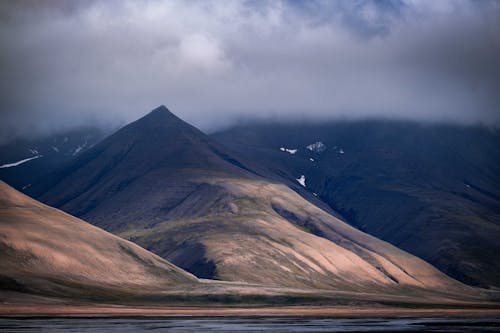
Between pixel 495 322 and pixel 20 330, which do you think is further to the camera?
pixel 495 322

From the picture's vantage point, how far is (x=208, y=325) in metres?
161

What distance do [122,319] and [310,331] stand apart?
51.4 meters

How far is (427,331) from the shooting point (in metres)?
144

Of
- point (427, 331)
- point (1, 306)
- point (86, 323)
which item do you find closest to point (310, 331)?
point (427, 331)

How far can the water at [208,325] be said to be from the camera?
475 feet

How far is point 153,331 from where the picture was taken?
142125 mm

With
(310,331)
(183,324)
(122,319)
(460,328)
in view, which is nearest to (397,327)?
(460,328)

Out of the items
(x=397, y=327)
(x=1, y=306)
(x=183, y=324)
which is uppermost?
(x=397, y=327)

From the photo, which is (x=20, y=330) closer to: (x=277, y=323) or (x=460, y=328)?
(x=277, y=323)

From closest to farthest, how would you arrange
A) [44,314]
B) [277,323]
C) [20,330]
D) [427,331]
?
[20,330] < [427,331] < [277,323] < [44,314]

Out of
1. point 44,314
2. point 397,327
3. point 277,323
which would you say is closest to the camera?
point 397,327

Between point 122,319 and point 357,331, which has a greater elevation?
point 357,331

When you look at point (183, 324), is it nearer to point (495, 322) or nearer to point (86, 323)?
point (86, 323)

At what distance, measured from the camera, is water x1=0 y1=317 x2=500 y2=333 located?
475 feet
